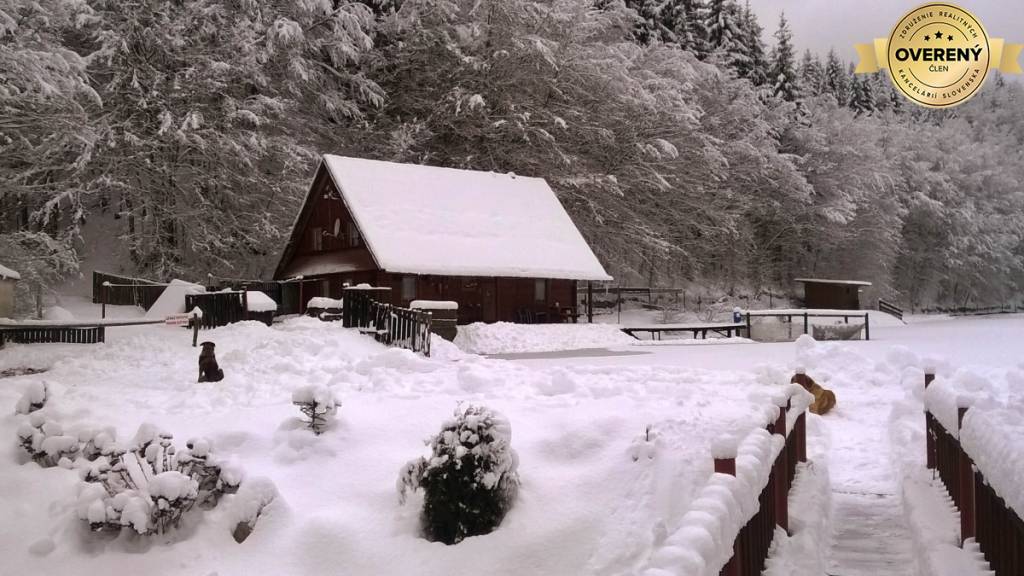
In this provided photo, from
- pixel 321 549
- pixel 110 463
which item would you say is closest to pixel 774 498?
pixel 321 549

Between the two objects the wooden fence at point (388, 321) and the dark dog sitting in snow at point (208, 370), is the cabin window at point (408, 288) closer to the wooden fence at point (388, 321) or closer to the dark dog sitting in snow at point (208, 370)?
the wooden fence at point (388, 321)

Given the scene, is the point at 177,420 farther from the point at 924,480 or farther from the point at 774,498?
the point at 924,480

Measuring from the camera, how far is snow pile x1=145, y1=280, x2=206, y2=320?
2084cm

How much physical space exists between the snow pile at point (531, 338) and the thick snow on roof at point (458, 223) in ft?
9.13

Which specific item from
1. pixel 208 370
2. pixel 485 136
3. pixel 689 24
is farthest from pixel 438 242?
pixel 689 24

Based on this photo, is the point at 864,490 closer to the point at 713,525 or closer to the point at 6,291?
the point at 713,525

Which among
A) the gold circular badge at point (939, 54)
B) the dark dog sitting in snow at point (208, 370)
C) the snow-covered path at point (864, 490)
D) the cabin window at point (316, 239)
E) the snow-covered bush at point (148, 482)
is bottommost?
the snow-covered path at point (864, 490)

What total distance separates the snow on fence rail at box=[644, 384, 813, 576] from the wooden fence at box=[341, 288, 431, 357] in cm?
1019

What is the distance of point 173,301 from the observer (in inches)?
835

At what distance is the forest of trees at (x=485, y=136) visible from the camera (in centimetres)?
2858

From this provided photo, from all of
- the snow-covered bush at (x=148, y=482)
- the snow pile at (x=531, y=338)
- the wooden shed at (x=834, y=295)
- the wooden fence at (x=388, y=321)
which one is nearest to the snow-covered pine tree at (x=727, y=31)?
the wooden shed at (x=834, y=295)

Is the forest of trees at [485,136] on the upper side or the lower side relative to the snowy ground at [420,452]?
upper

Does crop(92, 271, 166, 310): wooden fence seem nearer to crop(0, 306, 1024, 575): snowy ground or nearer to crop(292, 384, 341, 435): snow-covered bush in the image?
crop(0, 306, 1024, 575): snowy ground

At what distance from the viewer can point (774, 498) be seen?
562 centimetres
